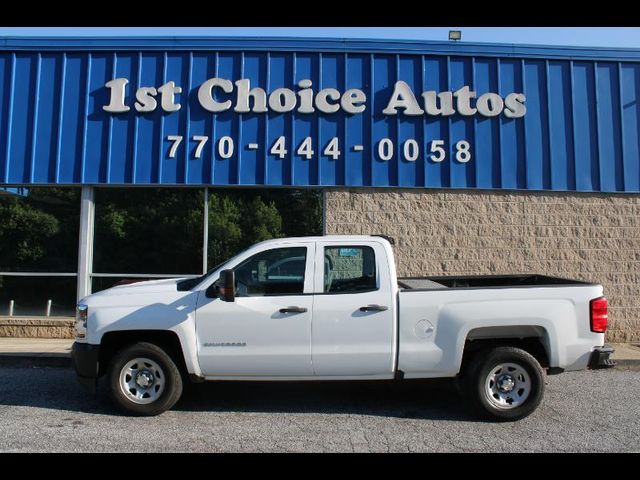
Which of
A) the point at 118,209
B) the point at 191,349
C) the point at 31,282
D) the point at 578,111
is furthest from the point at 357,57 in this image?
the point at 31,282

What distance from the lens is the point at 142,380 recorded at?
18.2ft

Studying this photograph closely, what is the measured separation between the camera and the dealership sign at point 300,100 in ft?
32.6

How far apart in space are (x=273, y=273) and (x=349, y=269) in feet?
2.58

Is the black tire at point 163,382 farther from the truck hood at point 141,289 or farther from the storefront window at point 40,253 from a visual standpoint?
the storefront window at point 40,253

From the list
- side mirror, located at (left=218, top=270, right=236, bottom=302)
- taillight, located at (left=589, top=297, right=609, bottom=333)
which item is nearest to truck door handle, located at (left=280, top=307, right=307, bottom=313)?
side mirror, located at (left=218, top=270, right=236, bottom=302)

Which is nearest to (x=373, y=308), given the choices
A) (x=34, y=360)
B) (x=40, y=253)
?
(x=34, y=360)

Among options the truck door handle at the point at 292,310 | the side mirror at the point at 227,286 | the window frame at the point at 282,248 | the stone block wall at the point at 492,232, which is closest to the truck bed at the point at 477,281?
the window frame at the point at 282,248

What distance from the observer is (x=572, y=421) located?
215 inches

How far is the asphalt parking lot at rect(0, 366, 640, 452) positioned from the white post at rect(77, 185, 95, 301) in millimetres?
3158

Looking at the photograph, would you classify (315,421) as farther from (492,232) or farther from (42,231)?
(42,231)

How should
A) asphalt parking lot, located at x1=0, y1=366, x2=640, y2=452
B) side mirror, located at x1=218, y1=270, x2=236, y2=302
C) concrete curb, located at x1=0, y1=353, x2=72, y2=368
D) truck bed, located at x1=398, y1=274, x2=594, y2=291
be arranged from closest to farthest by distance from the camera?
asphalt parking lot, located at x1=0, y1=366, x2=640, y2=452, side mirror, located at x1=218, y1=270, x2=236, y2=302, truck bed, located at x1=398, y1=274, x2=594, y2=291, concrete curb, located at x1=0, y1=353, x2=72, y2=368

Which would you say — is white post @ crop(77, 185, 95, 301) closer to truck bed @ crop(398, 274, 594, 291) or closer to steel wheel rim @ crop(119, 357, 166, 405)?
steel wheel rim @ crop(119, 357, 166, 405)

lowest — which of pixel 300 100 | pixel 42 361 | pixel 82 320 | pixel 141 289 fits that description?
pixel 42 361

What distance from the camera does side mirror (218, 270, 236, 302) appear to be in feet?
17.3
